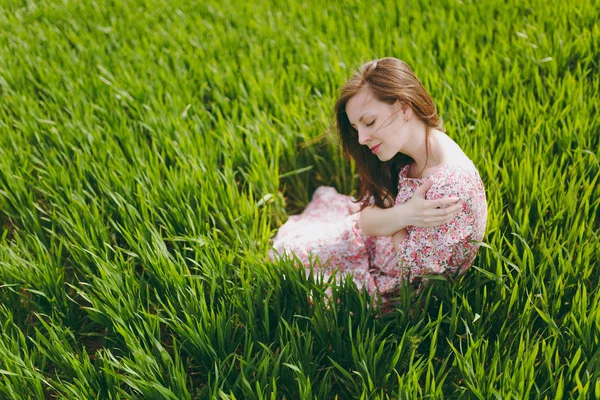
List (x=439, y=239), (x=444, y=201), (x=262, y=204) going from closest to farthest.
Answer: (x=444, y=201) < (x=439, y=239) < (x=262, y=204)

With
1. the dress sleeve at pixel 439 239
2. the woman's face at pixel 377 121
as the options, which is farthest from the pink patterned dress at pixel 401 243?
the woman's face at pixel 377 121

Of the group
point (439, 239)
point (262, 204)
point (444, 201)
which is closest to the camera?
point (444, 201)

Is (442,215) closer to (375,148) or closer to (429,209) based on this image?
(429,209)

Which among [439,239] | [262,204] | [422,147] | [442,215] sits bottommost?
[262,204]

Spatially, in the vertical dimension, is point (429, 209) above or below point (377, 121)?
below

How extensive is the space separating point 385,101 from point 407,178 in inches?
10.4

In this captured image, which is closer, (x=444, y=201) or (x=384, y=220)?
(x=444, y=201)

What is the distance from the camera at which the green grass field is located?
1311 mm

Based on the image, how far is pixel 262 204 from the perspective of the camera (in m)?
2.03

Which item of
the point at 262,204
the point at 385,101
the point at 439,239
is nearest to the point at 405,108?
the point at 385,101

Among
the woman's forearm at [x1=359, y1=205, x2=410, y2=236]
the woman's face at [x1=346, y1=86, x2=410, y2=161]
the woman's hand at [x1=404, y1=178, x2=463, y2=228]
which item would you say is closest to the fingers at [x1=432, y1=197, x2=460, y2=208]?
the woman's hand at [x1=404, y1=178, x2=463, y2=228]

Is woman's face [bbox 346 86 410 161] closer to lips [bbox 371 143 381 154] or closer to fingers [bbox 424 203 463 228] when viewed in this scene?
lips [bbox 371 143 381 154]

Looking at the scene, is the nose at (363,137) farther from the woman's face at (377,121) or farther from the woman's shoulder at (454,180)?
the woman's shoulder at (454,180)

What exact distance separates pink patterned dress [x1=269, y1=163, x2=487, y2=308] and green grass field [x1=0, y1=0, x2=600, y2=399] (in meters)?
0.08
